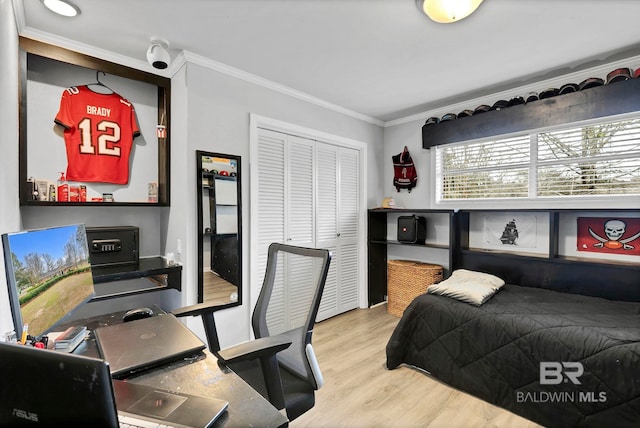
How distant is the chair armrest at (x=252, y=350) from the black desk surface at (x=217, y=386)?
0.12 feet

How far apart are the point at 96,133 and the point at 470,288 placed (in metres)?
3.30

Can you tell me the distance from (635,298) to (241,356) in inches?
124

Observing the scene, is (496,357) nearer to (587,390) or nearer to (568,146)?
(587,390)

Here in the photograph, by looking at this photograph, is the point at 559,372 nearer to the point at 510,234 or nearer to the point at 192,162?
the point at 510,234

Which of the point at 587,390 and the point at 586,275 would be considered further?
the point at 586,275

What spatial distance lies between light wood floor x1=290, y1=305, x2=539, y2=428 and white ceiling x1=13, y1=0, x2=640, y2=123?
253 centimetres

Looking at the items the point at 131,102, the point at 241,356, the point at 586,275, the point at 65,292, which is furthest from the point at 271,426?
the point at 586,275

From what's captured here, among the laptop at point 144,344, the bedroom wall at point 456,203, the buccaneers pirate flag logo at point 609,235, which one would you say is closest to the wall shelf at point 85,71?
the laptop at point 144,344

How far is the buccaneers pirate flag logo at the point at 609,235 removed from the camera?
2500 millimetres

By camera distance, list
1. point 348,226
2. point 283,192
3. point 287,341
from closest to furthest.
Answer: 1. point 287,341
2. point 283,192
3. point 348,226

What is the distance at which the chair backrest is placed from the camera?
1.38 meters

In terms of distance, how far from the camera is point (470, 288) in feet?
8.03

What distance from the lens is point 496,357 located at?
205cm

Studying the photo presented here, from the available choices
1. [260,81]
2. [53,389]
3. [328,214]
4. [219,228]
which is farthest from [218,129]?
[53,389]
